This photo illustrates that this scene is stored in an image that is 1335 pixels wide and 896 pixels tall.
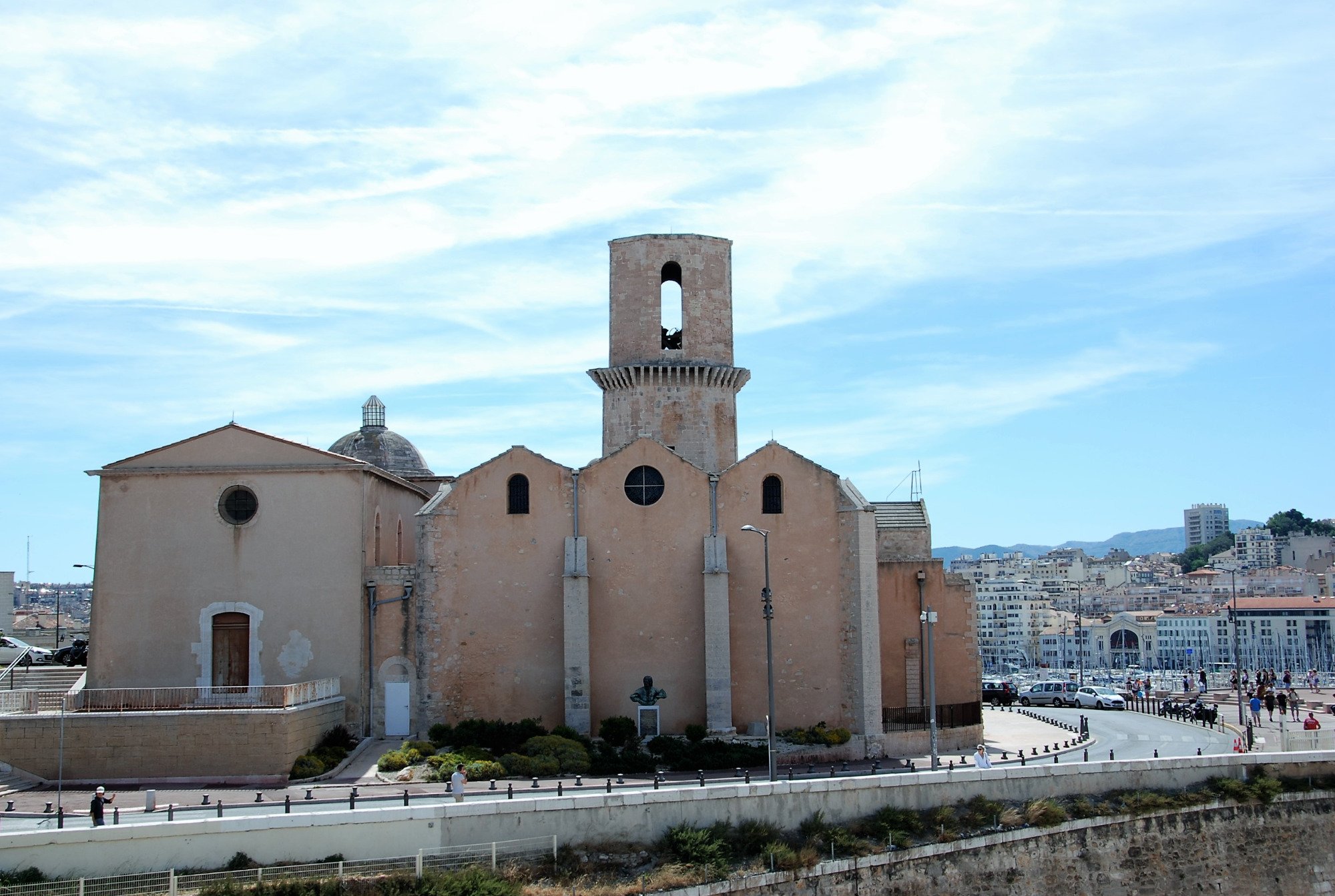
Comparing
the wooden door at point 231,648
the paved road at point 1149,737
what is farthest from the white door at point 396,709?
the paved road at point 1149,737

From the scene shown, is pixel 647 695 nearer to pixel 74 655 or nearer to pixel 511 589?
pixel 511 589

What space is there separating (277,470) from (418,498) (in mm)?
8720

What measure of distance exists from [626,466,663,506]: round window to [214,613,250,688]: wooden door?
37.2ft

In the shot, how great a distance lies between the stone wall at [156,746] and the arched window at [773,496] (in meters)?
14.5

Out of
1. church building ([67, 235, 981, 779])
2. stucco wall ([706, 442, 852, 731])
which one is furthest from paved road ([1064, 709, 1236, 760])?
stucco wall ([706, 442, 852, 731])

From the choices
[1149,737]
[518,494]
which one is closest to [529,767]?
[518,494]

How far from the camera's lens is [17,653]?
51.3 m

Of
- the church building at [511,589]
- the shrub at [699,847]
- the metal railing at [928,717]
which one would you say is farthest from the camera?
the metal railing at [928,717]

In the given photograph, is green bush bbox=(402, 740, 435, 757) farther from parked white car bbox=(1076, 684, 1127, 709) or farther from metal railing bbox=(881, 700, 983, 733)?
parked white car bbox=(1076, 684, 1127, 709)

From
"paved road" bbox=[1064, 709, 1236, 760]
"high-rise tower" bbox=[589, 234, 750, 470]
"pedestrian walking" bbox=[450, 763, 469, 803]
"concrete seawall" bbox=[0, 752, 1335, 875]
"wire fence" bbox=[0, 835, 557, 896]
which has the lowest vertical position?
"wire fence" bbox=[0, 835, 557, 896]

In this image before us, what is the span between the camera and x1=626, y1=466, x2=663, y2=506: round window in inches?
1571

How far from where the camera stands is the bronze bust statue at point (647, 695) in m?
38.2

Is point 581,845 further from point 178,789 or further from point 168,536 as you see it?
point 168,536

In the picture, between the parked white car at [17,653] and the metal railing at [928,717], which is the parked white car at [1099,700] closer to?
the metal railing at [928,717]
